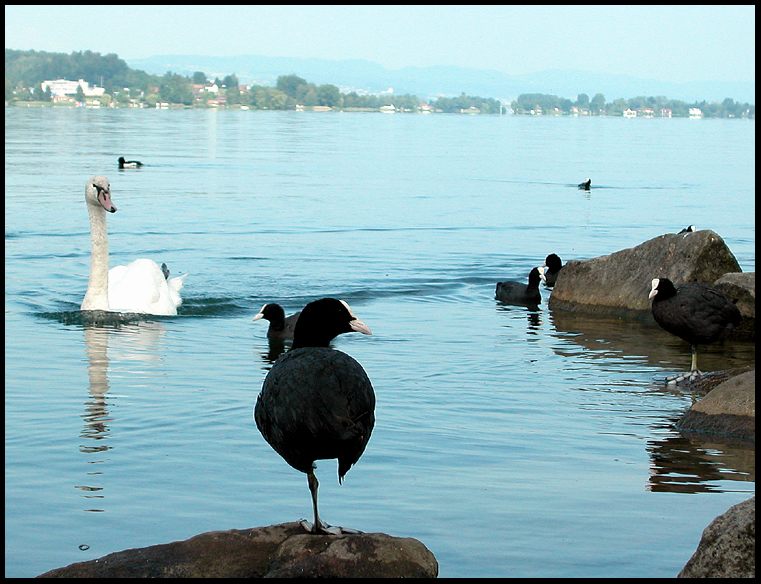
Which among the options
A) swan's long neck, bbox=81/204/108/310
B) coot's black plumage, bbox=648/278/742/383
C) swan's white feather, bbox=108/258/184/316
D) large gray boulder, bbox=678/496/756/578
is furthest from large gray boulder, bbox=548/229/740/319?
large gray boulder, bbox=678/496/756/578

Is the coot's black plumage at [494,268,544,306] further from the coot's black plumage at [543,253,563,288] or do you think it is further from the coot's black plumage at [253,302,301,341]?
the coot's black plumage at [253,302,301,341]

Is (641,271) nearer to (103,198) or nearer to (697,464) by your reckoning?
(103,198)

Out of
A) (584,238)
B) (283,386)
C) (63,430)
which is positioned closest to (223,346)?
(63,430)

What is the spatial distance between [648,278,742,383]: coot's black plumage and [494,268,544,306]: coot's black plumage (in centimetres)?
621

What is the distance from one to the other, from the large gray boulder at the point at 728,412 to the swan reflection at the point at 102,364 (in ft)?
15.9

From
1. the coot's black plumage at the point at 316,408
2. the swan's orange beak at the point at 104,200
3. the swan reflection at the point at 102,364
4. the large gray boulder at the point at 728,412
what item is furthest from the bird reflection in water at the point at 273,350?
the coot's black plumage at the point at 316,408

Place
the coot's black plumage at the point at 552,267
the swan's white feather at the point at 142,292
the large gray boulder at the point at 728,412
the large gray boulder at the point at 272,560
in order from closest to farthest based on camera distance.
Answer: the large gray boulder at the point at 272,560, the large gray boulder at the point at 728,412, the swan's white feather at the point at 142,292, the coot's black plumage at the point at 552,267

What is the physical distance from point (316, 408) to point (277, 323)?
35.4 feet

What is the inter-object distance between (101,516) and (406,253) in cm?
1894

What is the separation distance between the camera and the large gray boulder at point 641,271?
61.6 ft

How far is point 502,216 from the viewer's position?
36.7 meters

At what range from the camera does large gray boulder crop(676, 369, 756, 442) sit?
10805mm

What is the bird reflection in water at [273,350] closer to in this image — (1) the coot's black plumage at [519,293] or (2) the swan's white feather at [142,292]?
(2) the swan's white feather at [142,292]

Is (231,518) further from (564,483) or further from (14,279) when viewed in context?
(14,279)
